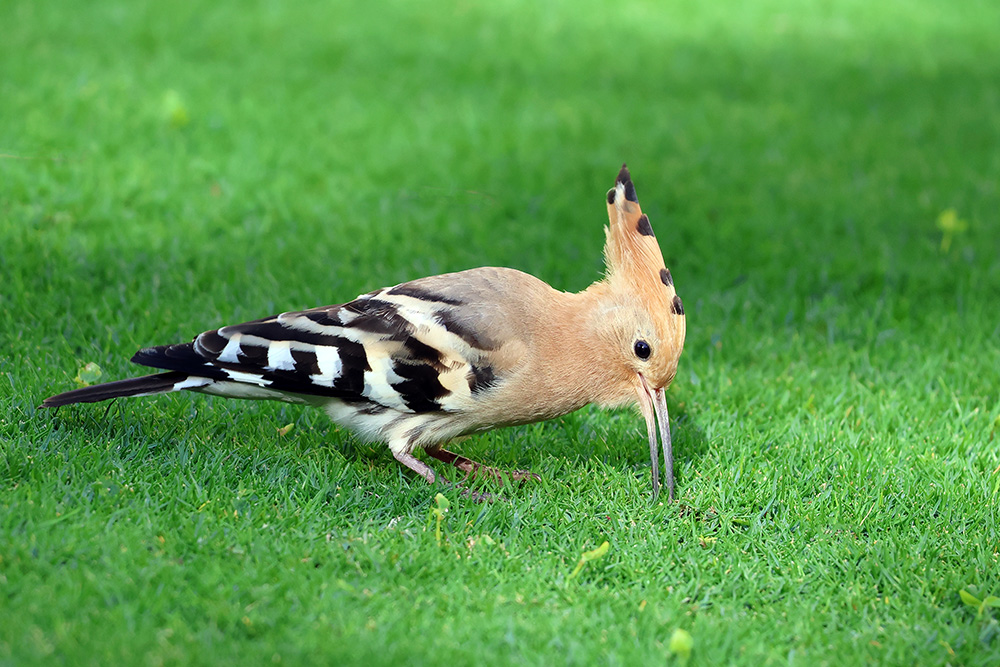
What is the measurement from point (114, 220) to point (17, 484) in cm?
267

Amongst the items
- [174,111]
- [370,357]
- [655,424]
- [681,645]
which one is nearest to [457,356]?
[370,357]

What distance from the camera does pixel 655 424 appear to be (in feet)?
12.3

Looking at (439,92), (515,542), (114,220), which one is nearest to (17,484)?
(515,542)

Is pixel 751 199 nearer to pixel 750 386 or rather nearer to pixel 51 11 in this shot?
pixel 750 386

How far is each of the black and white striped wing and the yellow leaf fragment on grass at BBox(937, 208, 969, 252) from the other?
376 cm

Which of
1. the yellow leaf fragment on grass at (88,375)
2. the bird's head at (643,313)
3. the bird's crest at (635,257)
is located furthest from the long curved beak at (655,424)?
the yellow leaf fragment on grass at (88,375)

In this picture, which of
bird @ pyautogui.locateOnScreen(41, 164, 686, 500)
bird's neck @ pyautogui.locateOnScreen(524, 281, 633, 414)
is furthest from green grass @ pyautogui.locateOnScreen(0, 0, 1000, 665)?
bird's neck @ pyautogui.locateOnScreen(524, 281, 633, 414)

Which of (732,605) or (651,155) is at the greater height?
(651,155)

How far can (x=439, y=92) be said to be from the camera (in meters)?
8.01

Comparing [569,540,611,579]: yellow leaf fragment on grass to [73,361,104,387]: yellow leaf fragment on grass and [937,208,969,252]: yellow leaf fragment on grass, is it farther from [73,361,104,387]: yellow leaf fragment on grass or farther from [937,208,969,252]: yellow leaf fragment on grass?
[937,208,969,252]: yellow leaf fragment on grass

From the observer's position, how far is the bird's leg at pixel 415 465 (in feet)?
12.1

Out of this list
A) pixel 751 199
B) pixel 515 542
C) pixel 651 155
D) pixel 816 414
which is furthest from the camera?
pixel 651 155

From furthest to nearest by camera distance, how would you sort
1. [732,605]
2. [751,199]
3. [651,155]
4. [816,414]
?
[651,155] → [751,199] → [816,414] → [732,605]

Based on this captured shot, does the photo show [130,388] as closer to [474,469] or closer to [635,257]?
[474,469]
